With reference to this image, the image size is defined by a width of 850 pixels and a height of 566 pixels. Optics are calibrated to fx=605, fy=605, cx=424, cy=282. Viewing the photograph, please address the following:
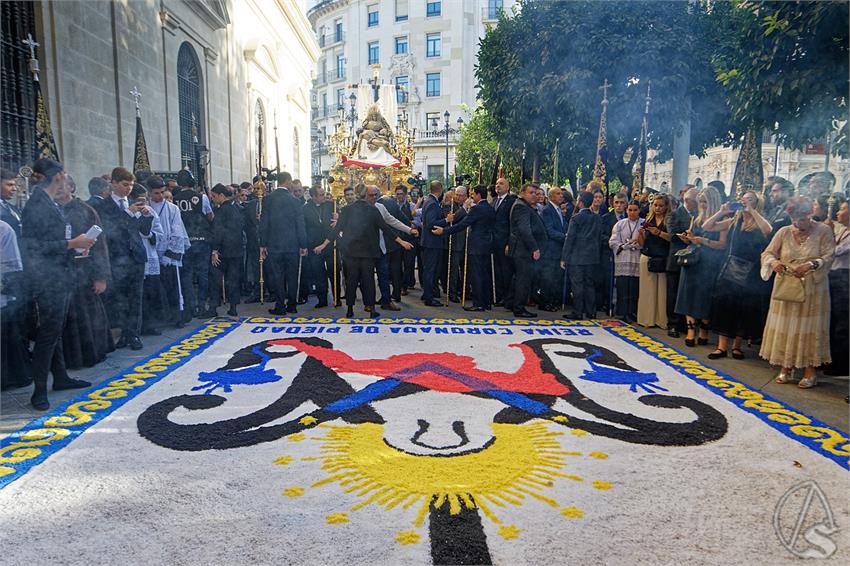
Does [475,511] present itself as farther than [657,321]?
No

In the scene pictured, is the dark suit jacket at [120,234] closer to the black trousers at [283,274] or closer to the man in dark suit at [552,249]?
the black trousers at [283,274]

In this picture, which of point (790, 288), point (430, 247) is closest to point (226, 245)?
point (430, 247)

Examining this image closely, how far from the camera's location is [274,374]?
6.03 m

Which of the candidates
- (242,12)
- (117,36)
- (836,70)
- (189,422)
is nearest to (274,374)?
(189,422)

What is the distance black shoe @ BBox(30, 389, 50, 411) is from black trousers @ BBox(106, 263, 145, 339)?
2200 mm

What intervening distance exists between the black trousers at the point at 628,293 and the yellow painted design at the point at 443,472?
5.02m

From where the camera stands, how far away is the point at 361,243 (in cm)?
899

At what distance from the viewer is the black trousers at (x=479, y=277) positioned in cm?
989

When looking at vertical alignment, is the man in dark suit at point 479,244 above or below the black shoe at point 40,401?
above

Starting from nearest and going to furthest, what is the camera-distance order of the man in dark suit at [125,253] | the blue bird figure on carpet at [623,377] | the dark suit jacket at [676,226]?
the blue bird figure on carpet at [623,377], the man in dark suit at [125,253], the dark suit jacket at [676,226]

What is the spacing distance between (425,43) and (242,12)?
37.6 m

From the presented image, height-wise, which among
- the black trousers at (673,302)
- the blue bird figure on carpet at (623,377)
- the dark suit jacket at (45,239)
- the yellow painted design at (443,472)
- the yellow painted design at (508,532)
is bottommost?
the yellow painted design at (508,532)

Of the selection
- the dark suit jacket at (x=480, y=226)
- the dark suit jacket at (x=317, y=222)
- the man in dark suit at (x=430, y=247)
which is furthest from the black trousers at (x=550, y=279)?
the dark suit jacket at (x=317, y=222)

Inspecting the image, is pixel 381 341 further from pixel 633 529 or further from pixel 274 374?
pixel 633 529
